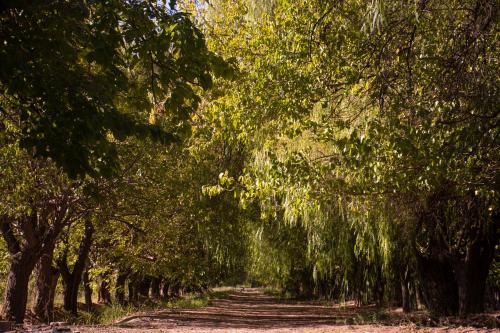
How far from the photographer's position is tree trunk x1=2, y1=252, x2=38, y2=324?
46.3 feet

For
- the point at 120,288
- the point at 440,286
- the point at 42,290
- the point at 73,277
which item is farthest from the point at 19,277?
the point at 120,288

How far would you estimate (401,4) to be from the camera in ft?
23.4

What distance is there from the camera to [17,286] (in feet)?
46.4

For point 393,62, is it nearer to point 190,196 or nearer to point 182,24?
point 182,24

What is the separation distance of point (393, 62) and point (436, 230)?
6.25 metres

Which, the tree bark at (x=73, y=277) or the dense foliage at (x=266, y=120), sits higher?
the dense foliage at (x=266, y=120)

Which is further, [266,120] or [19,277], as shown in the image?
[19,277]

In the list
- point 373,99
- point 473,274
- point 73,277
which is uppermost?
point 373,99

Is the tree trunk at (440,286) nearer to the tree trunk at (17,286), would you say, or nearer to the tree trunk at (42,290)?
the tree trunk at (17,286)

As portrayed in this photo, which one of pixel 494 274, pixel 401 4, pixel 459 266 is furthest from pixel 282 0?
pixel 494 274

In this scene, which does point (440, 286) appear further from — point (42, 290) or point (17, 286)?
point (42, 290)

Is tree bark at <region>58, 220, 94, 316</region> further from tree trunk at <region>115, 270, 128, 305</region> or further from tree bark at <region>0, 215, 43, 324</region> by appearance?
tree trunk at <region>115, 270, 128, 305</region>

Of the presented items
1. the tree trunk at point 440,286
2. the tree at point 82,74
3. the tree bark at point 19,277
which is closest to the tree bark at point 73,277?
the tree bark at point 19,277

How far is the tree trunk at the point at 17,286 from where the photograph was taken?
1410cm
